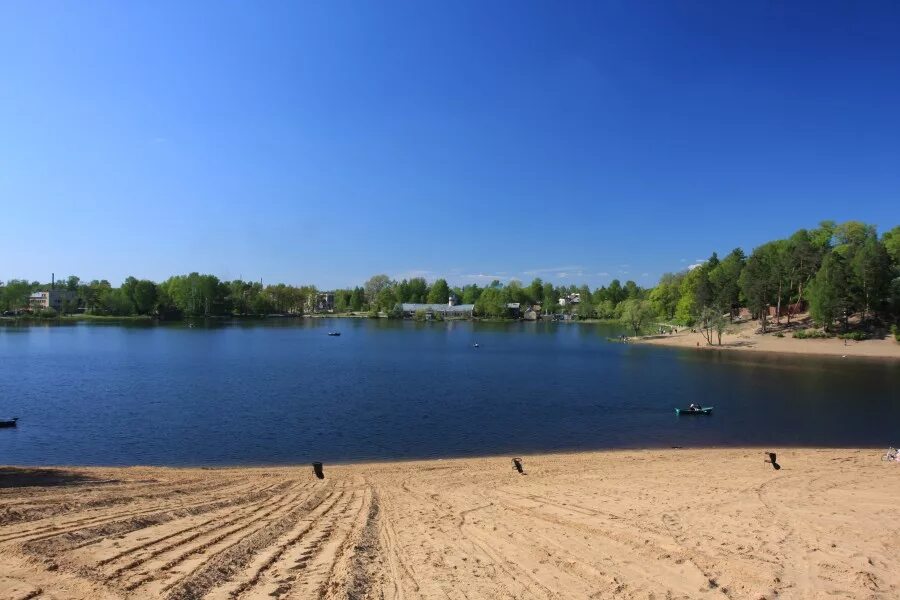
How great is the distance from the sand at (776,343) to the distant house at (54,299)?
612 ft

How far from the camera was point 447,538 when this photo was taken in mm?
9984

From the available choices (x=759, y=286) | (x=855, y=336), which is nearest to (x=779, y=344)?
(x=855, y=336)

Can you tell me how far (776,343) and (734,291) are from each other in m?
20.0

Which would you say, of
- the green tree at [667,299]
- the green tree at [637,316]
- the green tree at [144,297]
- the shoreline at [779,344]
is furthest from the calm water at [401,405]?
the green tree at [144,297]

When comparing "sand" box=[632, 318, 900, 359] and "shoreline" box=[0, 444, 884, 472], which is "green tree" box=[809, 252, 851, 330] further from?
"shoreline" box=[0, 444, 884, 472]

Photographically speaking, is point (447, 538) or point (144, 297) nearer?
point (447, 538)

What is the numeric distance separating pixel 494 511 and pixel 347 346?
7569 centimetres

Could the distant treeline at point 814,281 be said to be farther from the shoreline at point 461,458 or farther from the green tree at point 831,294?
the shoreline at point 461,458

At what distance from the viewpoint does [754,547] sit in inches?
378

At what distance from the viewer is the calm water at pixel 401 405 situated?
2600cm

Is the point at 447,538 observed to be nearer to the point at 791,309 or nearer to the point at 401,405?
the point at 401,405

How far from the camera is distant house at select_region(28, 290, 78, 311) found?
572 feet

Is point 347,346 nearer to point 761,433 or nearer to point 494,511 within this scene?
point 761,433

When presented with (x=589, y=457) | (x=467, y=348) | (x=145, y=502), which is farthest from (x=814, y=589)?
(x=467, y=348)
